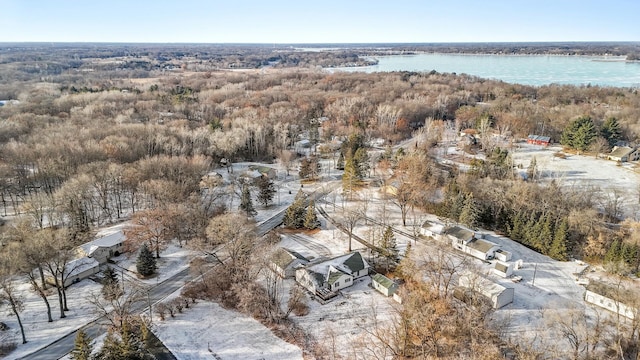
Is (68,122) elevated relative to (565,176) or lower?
elevated

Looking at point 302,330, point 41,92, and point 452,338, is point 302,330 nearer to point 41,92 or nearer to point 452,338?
point 452,338

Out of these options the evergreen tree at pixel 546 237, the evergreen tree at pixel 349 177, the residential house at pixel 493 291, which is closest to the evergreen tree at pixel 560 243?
the evergreen tree at pixel 546 237

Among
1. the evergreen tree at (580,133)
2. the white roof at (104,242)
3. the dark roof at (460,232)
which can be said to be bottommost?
the dark roof at (460,232)

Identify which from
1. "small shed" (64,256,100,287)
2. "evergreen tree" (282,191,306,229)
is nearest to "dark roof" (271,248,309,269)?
"evergreen tree" (282,191,306,229)

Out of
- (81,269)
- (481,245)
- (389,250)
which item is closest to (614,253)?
(481,245)

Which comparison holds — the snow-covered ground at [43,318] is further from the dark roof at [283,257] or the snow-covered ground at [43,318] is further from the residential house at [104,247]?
the dark roof at [283,257]

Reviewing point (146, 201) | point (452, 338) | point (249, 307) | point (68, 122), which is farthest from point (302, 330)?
point (68, 122)

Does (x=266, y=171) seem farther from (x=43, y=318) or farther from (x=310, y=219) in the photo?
(x=43, y=318)
